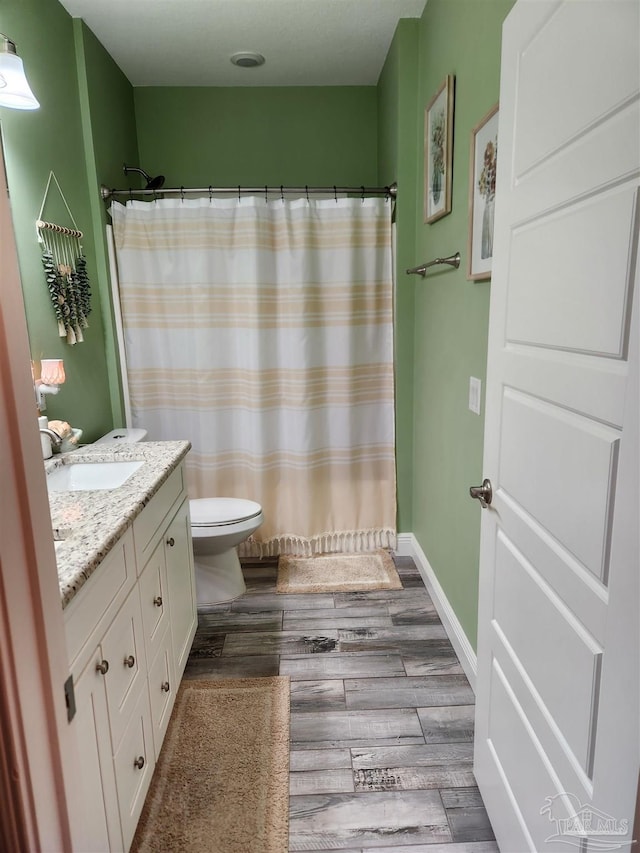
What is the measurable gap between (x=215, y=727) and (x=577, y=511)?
150cm

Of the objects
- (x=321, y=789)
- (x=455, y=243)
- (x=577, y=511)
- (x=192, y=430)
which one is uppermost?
(x=455, y=243)

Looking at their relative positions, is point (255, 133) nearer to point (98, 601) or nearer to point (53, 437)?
point (53, 437)

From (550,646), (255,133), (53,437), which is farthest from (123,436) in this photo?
(550,646)

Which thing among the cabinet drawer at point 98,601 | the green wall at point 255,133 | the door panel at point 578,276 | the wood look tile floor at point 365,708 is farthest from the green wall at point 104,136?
the door panel at point 578,276

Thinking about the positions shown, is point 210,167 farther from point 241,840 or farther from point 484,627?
point 241,840

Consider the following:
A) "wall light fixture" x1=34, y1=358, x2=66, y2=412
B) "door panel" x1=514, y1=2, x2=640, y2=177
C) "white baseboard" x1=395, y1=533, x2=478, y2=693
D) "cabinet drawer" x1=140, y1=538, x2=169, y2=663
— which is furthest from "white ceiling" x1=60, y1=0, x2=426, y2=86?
"white baseboard" x1=395, y1=533, x2=478, y2=693

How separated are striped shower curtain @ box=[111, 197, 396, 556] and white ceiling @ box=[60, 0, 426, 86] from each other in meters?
0.74

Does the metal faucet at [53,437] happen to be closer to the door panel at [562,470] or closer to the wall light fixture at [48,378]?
the wall light fixture at [48,378]

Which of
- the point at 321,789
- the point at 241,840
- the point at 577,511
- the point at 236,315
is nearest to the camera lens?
the point at 577,511

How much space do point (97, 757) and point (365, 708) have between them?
3.48 feet

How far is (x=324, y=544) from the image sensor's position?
10.0 feet

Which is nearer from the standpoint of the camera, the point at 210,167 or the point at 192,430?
the point at 192,430

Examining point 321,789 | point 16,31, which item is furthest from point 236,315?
point 321,789

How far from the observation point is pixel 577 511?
2.99 ft
